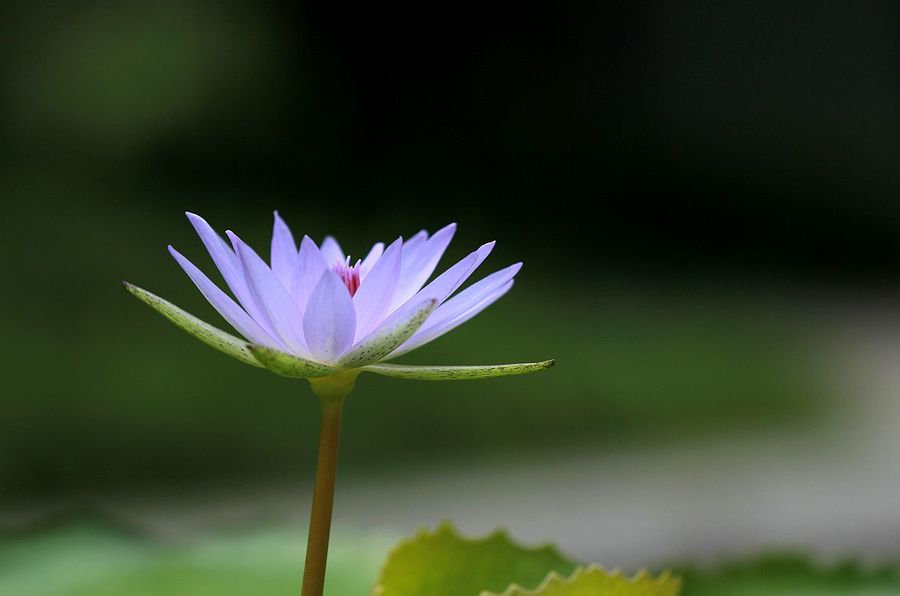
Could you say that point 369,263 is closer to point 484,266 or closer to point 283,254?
point 283,254

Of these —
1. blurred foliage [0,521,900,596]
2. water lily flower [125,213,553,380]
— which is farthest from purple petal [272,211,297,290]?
blurred foliage [0,521,900,596]

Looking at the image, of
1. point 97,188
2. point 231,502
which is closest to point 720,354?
point 231,502

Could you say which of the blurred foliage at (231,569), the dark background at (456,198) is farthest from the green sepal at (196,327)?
the dark background at (456,198)

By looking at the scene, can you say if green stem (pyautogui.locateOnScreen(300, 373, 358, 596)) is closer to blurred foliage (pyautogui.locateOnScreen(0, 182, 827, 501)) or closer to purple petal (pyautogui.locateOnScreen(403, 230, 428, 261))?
purple petal (pyautogui.locateOnScreen(403, 230, 428, 261))

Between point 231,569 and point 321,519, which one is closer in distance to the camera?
point 321,519

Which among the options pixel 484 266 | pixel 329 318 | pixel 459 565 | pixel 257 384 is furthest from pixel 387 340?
pixel 484 266

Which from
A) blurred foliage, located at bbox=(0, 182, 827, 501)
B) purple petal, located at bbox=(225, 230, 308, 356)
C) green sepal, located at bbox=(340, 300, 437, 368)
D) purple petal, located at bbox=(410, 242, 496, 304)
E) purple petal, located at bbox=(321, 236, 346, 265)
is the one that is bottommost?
green sepal, located at bbox=(340, 300, 437, 368)

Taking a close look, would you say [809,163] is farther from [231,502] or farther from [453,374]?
[453,374]
